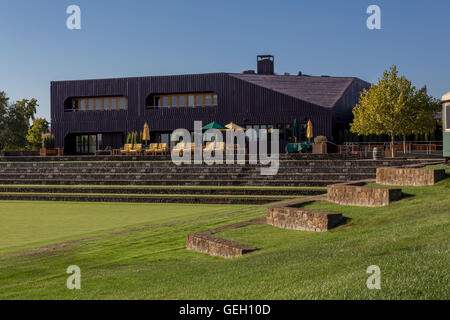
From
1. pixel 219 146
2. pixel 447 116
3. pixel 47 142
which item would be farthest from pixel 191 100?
pixel 447 116

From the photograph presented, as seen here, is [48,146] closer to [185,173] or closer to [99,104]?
[99,104]

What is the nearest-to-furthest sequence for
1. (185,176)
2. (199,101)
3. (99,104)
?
(185,176)
(199,101)
(99,104)

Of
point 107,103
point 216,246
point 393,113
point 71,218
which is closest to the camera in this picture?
point 216,246

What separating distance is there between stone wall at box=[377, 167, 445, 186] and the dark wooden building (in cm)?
2300

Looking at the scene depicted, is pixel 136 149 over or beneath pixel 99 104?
beneath

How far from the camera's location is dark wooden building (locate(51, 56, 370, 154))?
3722 centimetres

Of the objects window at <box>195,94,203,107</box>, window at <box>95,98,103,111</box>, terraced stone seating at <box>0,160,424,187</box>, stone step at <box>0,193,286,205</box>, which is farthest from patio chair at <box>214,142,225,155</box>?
window at <box>95,98,103,111</box>

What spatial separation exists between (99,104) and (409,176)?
34073mm

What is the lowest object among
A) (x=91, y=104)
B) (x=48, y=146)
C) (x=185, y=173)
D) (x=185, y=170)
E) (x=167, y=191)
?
(x=167, y=191)

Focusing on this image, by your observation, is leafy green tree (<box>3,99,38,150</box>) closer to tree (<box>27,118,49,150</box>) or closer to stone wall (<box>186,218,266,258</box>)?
tree (<box>27,118,49,150</box>)

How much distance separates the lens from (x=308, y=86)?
126ft

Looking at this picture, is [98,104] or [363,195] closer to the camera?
[363,195]

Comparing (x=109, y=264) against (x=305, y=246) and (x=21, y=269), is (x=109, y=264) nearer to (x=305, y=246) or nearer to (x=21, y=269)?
(x=21, y=269)

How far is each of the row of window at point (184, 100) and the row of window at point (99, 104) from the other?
2794 mm
